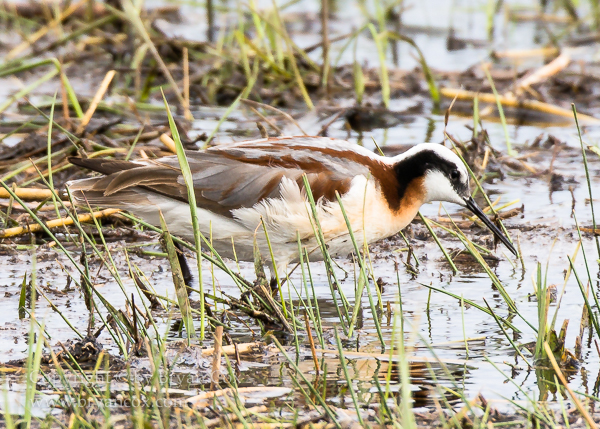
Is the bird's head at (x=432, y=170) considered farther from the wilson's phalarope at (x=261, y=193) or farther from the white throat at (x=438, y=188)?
the wilson's phalarope at (x=261, y=193)

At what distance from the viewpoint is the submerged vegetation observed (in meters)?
4.04

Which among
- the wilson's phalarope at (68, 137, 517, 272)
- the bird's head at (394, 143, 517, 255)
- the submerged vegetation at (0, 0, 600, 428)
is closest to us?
the submerged vegetation at (0, 0, 600, 428)

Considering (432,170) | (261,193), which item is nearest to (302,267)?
(261,193)

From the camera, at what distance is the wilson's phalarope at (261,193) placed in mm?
5715

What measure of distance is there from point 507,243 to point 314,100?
4.61 meters

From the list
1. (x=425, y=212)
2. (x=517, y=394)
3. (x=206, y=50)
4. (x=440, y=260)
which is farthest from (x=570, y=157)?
(x=517, y=394)

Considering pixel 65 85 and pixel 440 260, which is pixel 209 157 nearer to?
pixel 440 260

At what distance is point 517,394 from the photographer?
4.22m

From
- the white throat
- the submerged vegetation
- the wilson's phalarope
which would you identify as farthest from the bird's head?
the submerged vegetation

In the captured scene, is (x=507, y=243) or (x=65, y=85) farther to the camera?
(x=65, y=85)

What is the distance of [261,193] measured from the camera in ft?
18.8

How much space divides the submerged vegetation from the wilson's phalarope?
0.30 meters

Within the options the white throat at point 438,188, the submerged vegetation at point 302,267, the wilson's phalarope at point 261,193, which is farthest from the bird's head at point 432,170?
the submerged vegetation at point 302,267

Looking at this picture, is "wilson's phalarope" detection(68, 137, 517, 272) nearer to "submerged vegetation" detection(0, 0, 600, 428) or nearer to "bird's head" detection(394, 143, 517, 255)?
"bird's head" detection(394, 143, 517, 255)
